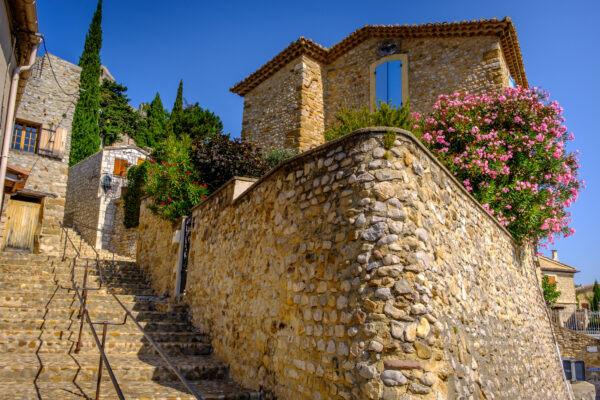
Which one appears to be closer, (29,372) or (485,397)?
(485,397)

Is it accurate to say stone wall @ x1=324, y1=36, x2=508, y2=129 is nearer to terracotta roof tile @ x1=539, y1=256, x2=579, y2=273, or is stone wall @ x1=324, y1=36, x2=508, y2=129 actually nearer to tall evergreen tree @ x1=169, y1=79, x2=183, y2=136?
tall evergreen tree @ x1=169, y1=79, x2=183, y2=136

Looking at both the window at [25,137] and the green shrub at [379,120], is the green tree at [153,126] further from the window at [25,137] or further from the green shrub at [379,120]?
the green shrub at [379,120]

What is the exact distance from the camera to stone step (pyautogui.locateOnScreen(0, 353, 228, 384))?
210 inches

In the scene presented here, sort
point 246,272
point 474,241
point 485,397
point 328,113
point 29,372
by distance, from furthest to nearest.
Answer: point 328,113
point 246,272
point 474,241
point 29,372
point 485,397

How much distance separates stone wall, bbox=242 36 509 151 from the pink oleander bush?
322 cm

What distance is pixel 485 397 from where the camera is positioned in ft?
15.8

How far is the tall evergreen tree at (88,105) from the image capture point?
2611 centimetres

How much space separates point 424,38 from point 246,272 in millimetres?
11056

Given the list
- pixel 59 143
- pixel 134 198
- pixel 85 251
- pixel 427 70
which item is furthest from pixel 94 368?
pixel 134 198

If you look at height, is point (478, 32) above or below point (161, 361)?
above

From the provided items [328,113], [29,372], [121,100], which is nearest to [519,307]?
[29,372]

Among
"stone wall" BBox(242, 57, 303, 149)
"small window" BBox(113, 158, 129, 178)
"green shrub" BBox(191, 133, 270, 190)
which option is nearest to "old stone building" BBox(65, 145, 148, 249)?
"small window" BBox(113, 158, 129, 178)

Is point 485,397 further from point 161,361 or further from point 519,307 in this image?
point 161,361

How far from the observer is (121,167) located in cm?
2302
